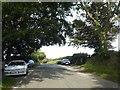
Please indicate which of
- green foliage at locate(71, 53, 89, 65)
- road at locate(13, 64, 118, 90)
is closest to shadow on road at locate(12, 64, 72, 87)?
road at locate(13, 64, 118, 90)

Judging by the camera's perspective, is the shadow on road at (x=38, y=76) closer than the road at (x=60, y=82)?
No

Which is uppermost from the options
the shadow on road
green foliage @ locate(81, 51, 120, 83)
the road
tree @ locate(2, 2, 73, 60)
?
tree @ locate(2, 2, 73, 60)

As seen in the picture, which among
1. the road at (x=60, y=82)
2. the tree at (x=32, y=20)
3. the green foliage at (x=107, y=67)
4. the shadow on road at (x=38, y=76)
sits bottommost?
the road at (x=60, y=82)

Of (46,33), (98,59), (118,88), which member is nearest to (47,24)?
(46,33)

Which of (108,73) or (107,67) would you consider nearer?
(108,73)

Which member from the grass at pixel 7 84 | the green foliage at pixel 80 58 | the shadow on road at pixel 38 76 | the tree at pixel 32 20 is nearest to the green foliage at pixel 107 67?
the shadow on road at pixel 38 76

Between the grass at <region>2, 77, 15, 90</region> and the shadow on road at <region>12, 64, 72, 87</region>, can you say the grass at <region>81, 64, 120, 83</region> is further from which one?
the grass at <region>2, 77, 15, 90</region>

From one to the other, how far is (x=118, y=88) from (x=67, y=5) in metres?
8.52

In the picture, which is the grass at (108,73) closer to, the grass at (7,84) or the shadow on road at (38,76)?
the shadow on road at (38,76)

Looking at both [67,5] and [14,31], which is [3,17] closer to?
[14,31]

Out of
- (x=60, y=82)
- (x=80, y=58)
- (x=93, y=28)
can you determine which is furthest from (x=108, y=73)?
(x=80, y=58)

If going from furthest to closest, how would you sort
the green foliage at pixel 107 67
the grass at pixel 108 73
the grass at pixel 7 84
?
the green foliage at pixel 107 67 → the grass at pixel 108 73 → the grass at pixel 7 84

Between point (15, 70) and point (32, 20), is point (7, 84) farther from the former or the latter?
point (15, 70)

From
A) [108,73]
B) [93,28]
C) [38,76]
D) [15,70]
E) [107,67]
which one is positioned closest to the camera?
[38,76]
